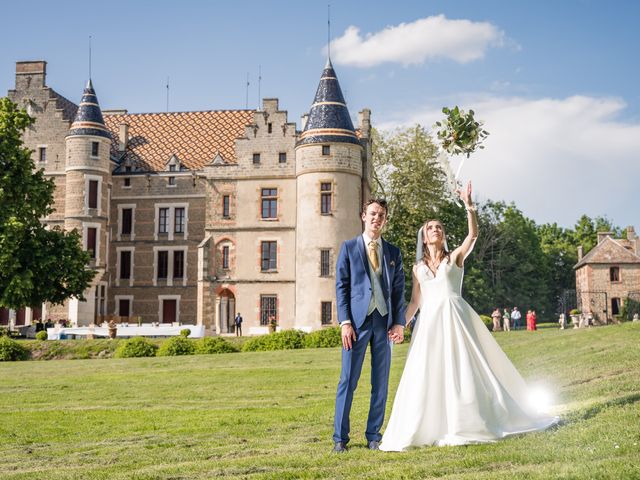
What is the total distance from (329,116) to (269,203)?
6.09 metres

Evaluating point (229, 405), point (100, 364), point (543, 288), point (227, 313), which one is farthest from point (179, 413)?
point (543, 288)

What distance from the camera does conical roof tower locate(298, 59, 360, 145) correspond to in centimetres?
3959

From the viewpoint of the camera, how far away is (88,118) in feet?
144

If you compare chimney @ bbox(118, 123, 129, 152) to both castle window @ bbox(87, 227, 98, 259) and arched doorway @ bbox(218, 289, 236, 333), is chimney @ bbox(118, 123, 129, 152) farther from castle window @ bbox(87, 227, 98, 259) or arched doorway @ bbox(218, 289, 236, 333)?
arched doorway @ bbox(218, 289, 236, 333)

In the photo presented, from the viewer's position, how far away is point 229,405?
13664 millimetres

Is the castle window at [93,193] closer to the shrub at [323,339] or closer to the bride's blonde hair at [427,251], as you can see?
the shrub at [323,339]

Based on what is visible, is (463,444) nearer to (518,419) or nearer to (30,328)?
(518,419)

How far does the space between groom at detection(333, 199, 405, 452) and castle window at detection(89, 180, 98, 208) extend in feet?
128

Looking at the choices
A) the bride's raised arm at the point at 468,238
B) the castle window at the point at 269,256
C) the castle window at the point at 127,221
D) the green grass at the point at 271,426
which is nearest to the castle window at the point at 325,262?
the castle window at the point at 269,256

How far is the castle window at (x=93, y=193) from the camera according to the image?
44.4 meters

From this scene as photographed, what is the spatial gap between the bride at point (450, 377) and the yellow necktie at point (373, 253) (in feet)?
2.18

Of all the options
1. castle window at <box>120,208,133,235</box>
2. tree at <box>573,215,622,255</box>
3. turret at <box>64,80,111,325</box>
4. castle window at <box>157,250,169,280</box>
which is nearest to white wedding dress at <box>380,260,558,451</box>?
turret at <box>64,80,111,325</box>

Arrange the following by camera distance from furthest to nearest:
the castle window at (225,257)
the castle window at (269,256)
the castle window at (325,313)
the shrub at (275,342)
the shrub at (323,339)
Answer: the castle window at (225,257)
the castle window at (269,256)
the castle window at (325,313)
the shrub at (323,339)
the shrub at (275,342)

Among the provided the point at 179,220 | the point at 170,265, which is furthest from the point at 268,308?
the point at 179,220
